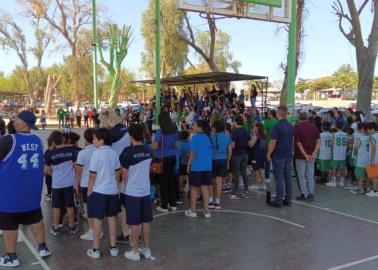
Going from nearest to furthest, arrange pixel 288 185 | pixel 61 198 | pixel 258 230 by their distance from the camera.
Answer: pixel 61 198 < pixel 258 230 < pixel 288 185

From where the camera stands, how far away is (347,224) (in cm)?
708

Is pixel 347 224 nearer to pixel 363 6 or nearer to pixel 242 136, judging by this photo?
pixel 242 136

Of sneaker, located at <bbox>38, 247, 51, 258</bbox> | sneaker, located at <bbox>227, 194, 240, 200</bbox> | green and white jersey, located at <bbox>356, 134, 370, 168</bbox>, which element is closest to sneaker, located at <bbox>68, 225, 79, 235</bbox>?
sneaker, located at <bbox>38, 247, 51, 258</bbox>

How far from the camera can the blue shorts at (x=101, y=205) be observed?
524 cm

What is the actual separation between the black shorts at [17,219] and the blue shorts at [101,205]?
63 centimetres

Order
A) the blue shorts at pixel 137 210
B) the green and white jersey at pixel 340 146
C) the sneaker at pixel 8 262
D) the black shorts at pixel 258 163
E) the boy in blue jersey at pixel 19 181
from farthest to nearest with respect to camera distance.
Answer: the green and white jersey at pixel 340 146
the black shorts at pixel 258 163
the blue shorts at pixel 137 210
the sneaker at pixel 8 262
the boy in blue jersey at pixel 19 181

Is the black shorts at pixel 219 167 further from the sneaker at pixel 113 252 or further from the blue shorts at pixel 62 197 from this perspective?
the sneaker at pixel 113 252

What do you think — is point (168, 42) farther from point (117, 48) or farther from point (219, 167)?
point (219, 167)

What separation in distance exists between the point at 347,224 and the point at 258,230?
62.2 inches

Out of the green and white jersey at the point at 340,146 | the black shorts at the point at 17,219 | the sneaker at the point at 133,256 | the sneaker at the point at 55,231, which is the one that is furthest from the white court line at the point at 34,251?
the green and white jersey at the point at 340,146

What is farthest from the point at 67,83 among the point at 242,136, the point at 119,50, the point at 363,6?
the point at 242,136

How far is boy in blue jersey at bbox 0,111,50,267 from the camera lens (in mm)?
4909

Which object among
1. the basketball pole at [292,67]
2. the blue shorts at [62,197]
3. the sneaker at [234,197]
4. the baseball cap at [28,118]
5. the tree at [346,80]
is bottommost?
the sneaker at [234,197]

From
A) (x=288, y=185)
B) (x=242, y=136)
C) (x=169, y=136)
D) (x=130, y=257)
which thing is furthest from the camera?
(x=242, y=136)
